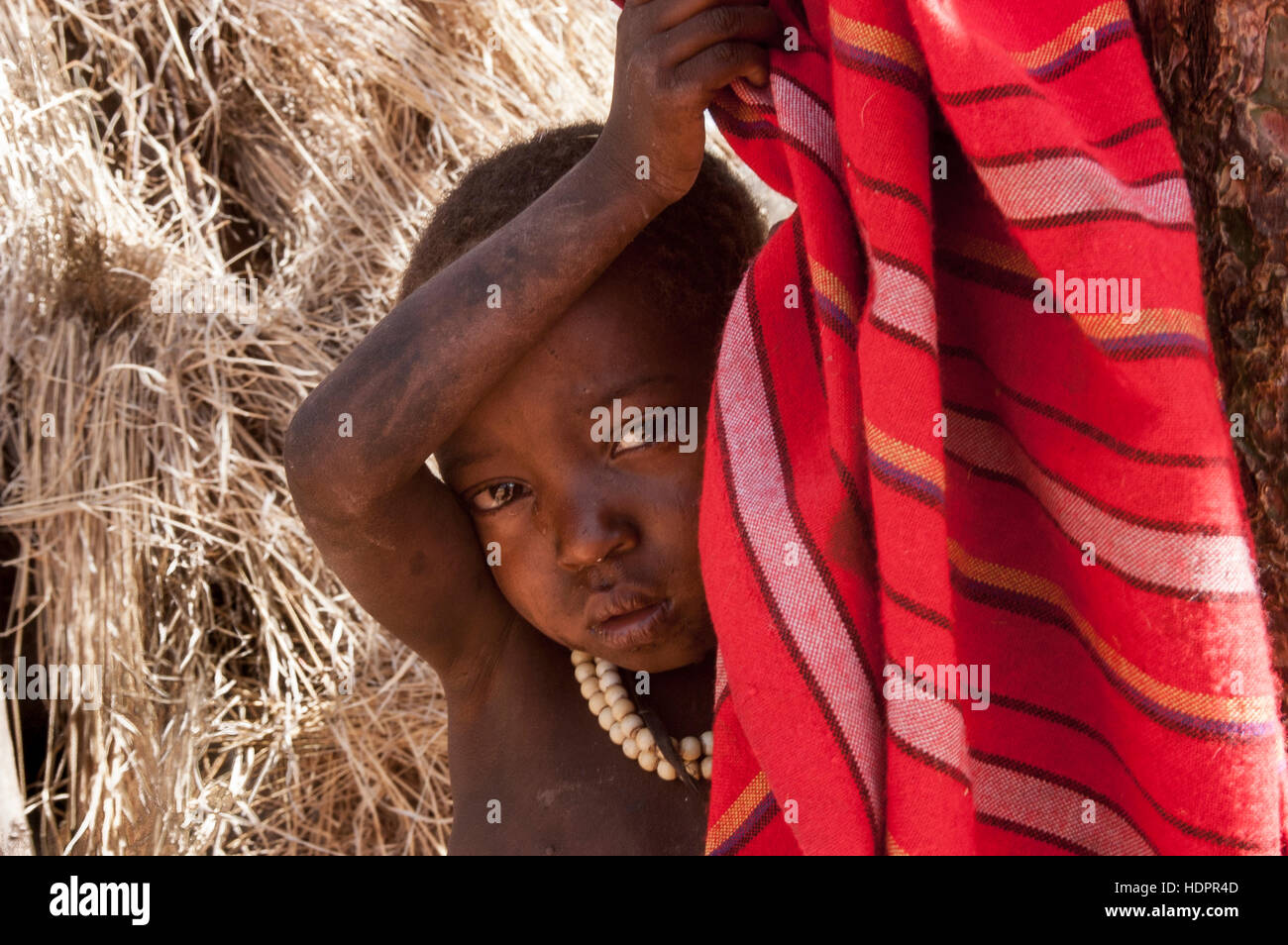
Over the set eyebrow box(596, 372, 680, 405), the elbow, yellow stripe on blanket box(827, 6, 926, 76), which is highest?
yellow stripe on blanket box(827, 6, 926, 76)

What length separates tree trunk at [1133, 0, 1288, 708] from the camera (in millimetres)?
815

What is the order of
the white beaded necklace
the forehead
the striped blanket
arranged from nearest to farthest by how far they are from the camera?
the striped blanket < the forehead < the white beaded necklace

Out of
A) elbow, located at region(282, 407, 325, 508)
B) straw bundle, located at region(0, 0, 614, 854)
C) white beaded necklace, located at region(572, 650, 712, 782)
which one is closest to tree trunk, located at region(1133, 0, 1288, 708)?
white beaded necklace, located at region(572, 650, 712, 782)

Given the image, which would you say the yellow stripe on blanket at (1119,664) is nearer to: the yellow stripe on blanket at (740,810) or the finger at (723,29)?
the yellow stripe on blanket at (740,810)

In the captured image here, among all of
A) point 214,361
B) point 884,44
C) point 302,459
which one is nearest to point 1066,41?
point 884,44

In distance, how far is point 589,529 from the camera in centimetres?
118

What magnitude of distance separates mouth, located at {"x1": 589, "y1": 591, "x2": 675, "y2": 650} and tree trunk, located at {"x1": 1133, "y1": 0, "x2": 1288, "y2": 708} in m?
0.54

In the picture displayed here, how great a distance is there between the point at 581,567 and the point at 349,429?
256 millimetres

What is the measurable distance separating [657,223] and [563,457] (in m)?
0.27

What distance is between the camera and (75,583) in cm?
207

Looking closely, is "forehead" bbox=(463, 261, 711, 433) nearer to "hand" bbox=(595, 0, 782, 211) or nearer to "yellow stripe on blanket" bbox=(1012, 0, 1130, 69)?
"hand" bbox=(595, 0, 782, 211)

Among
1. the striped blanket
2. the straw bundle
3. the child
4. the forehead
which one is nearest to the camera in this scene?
the striped blanket

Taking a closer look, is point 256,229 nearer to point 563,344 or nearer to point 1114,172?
point 563,344

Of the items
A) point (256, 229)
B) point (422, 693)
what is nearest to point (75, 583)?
point (422, 693)
